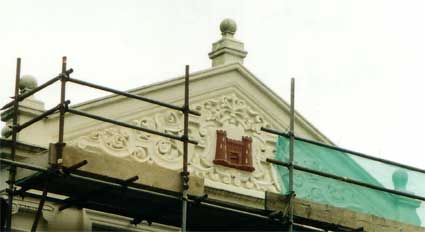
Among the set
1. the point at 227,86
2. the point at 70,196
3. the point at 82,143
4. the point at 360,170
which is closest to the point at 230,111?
the point at 227,86

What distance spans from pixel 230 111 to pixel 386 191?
4933mm

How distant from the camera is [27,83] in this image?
2334 centimetres

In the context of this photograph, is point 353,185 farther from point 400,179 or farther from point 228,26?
point 228,26

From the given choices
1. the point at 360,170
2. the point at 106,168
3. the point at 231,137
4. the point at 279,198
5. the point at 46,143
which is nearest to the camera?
the point at 106,168

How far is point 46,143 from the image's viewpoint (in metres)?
23.5

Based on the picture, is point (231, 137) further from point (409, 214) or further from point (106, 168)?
point (106, 168)

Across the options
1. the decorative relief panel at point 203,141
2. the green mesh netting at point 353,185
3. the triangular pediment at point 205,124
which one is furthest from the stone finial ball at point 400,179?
the decorative relief panel at point 203,141

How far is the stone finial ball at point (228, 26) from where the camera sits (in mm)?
25828

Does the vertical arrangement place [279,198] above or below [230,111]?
below

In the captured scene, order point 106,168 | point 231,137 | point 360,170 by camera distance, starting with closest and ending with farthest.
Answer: point 106,168, point 360,170, point 231,137

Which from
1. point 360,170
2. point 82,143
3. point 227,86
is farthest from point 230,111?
point 360,170

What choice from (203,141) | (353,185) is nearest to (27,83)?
(203,141)

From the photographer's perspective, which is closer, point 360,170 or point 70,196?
point 70,196

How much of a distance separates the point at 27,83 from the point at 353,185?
17.5ft
